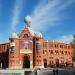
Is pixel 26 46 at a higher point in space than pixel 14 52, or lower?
higher

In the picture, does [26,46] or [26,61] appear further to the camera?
[26,61]

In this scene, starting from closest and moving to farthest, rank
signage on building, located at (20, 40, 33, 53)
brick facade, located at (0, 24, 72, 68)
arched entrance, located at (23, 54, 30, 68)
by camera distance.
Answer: brick facade, located at (0, 24, 72, 68), signage on building, located at (20, 40, 33, 53), arched entrance, located at (23, 54, 30, 68)

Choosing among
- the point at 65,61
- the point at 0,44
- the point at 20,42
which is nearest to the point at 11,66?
the point at 20,42

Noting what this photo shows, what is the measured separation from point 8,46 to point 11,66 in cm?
1446

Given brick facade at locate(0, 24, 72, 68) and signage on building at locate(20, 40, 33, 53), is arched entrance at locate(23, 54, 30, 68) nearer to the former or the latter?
brick facade at locate(0, 24, 72, 68)

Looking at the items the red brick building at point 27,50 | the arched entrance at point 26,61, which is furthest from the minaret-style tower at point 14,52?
the arched entrance at point 26,61

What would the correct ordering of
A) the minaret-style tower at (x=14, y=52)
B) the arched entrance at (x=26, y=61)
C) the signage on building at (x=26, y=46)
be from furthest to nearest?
1. the arched entrance at (x=26, y=61)
2. the signage on building at (x=26, y=46)
3. the minaret-style tower at (x=14, y=52)

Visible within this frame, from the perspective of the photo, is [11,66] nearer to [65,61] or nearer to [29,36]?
[29,36]

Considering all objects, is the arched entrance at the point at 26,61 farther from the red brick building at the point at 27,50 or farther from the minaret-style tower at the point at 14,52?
the minaret-style tower at the point at 14,52

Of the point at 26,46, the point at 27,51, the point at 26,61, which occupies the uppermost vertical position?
the point at 26,46

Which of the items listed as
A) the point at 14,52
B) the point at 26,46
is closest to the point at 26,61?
the point at 26,46

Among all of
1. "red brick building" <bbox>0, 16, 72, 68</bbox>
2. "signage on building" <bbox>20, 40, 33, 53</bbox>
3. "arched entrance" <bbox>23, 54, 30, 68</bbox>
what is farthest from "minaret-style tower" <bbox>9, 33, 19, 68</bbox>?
"arched entrance" <bbox>23, 54, 30, 68</bbox>

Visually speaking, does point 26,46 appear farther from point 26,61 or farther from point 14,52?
point 26,61

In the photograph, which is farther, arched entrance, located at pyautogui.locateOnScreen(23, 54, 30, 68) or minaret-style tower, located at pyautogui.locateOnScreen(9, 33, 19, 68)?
arched entrance, located at pyautogui.locateOnScreen(23, 54, 30, 68)
